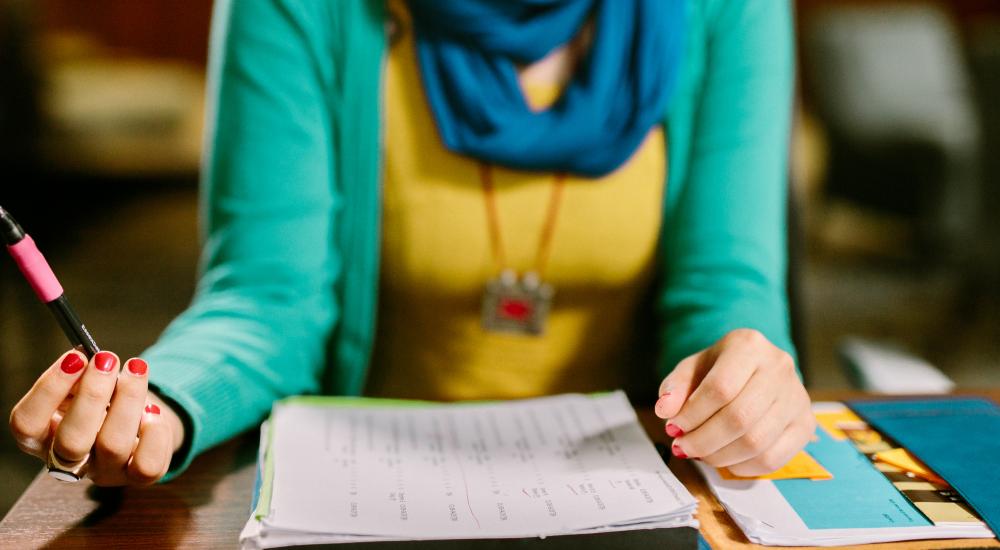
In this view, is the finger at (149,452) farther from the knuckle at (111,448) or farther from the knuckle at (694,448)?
the knuckle at (694,448)

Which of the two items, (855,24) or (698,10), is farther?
(855,24)

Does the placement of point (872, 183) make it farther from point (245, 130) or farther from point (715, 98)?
point (245, 130)

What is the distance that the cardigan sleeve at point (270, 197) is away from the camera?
31.3 inches

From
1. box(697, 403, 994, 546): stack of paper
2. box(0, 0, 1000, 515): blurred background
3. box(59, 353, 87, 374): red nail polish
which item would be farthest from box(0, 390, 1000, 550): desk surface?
box(0, 0, 1000, 515): blurred background

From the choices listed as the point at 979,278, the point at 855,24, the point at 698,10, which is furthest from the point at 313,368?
the point at 979,278

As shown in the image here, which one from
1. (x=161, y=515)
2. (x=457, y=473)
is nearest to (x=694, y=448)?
(x=457, y=473)

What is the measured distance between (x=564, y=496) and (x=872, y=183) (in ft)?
8.51

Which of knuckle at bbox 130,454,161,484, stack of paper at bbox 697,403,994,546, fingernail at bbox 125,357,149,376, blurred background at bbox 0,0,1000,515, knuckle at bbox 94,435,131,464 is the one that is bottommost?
blurred background at bbox 0,0,1000,515

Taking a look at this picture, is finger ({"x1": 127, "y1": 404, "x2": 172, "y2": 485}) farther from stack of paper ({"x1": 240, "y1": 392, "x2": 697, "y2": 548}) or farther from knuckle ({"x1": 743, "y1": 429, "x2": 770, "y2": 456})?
knuckle ({"x1": 743, "y1": 429, "x2": 770, "y2": 456})

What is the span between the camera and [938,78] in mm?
2637

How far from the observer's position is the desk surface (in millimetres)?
544

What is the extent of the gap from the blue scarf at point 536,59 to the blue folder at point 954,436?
14.2 inches

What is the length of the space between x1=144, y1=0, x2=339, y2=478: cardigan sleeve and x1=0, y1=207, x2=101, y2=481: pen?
204 millimetres

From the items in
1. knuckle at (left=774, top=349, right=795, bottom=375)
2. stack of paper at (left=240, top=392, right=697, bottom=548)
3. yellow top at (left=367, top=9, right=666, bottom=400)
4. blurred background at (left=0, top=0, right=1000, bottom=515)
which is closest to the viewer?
stack of paper at (left=240, top=392, right=697, bottom=548)
